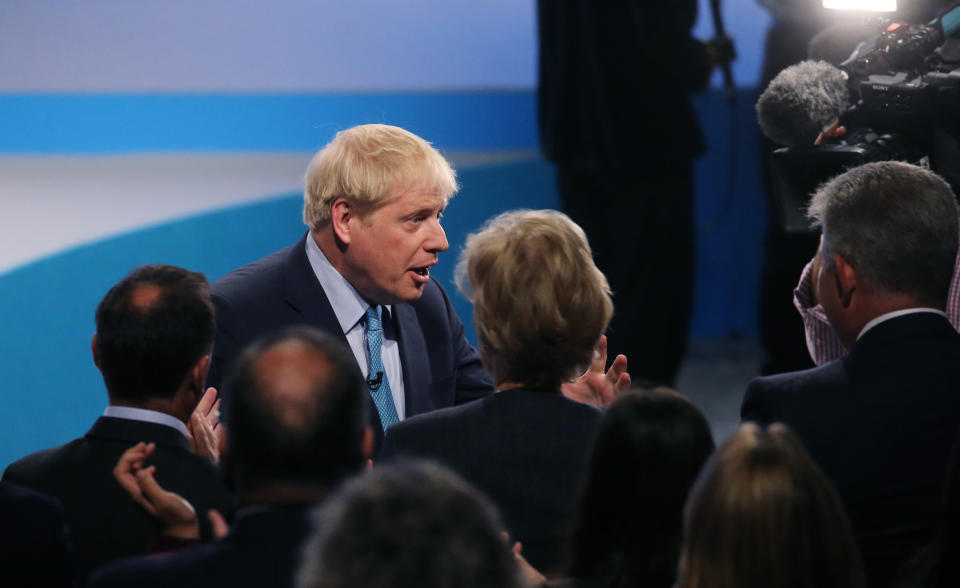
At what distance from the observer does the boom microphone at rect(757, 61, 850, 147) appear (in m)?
2.32

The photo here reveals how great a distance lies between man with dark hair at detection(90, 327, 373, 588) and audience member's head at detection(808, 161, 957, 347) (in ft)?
2.86

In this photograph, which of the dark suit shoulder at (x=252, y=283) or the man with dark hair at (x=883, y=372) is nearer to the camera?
the man with dark hair at (x=883, y=372)

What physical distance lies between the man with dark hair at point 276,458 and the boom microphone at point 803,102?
127 cm

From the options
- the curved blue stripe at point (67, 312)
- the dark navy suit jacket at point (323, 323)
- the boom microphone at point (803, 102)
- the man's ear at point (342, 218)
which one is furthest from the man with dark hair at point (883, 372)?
the curved blue stripe at point (67, 312)

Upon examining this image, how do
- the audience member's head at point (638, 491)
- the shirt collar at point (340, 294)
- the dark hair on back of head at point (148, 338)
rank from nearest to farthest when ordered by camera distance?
the audience member's head at point (638, 491)
the dark hair on back of head at point (148, 338)
the shirt collar at point (340, 294)

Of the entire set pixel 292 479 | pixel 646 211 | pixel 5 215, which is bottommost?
pixel 646 211

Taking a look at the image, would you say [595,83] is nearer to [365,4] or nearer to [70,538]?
[365,4]

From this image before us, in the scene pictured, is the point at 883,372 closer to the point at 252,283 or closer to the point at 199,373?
the point at 199,373

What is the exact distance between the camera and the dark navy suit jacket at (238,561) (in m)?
1.29

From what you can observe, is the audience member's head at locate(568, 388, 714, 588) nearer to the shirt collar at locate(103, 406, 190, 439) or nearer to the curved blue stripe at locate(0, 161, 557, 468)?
the shirt collar at locate(103, 406, 190, 439)

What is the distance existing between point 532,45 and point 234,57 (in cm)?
125

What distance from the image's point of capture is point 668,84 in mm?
4547

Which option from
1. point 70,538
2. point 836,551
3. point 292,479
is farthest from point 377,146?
point 836,551

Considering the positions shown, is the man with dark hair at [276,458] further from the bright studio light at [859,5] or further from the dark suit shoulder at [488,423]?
the bright studio light at [859,5]
